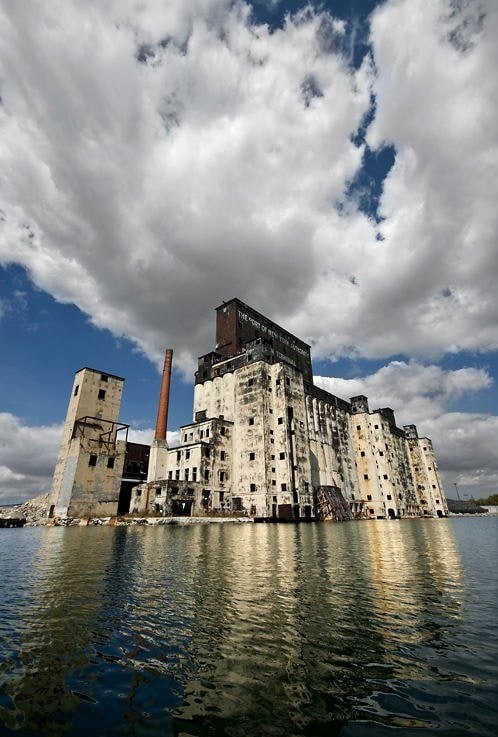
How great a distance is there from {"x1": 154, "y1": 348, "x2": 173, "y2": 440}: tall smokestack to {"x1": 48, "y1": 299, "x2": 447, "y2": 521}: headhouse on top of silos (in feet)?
0.74

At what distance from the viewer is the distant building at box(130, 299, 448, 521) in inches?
2564

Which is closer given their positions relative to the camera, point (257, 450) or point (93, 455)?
point (93, 455)

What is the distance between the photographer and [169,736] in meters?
4.62

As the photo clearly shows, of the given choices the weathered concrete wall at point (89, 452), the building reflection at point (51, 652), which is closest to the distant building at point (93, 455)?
the weathered concrete wall at point (89, 452)

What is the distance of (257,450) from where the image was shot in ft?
224

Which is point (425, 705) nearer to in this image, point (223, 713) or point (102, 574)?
point (223, 713)

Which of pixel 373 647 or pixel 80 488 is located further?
pixel 80 488

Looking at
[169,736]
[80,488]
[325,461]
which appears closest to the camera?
[169,736]

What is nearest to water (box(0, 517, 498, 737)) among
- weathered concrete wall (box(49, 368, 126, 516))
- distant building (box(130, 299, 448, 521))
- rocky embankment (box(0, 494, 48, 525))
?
distant building (box(130, 299, 448, 521))

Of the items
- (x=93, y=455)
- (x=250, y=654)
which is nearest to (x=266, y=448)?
(x=93, y=455)

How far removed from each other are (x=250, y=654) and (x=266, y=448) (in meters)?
61.5

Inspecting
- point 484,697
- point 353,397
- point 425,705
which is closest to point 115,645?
point 425,705

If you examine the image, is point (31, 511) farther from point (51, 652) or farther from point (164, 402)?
point (51, 652)

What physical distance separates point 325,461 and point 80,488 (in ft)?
167
